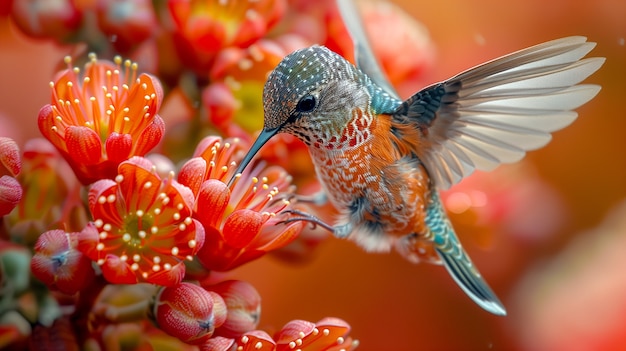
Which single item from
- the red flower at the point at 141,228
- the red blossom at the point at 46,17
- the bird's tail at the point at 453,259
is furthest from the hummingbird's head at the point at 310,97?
the red blossom at the point at 46,17

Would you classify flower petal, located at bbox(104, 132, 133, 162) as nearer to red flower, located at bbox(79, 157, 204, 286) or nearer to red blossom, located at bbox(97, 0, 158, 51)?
red flower, located at bbox(79, 157, 204, 286)

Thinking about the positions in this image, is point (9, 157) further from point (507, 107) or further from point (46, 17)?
point (507, 107)

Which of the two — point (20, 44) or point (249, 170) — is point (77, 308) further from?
point (20, 44)

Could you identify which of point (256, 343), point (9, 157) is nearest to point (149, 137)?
point (9, 157)

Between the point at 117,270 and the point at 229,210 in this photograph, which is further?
the point at 229,210

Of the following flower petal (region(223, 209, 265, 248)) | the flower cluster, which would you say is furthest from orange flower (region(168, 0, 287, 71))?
flower petal (region(223, 209, 265, 248))
